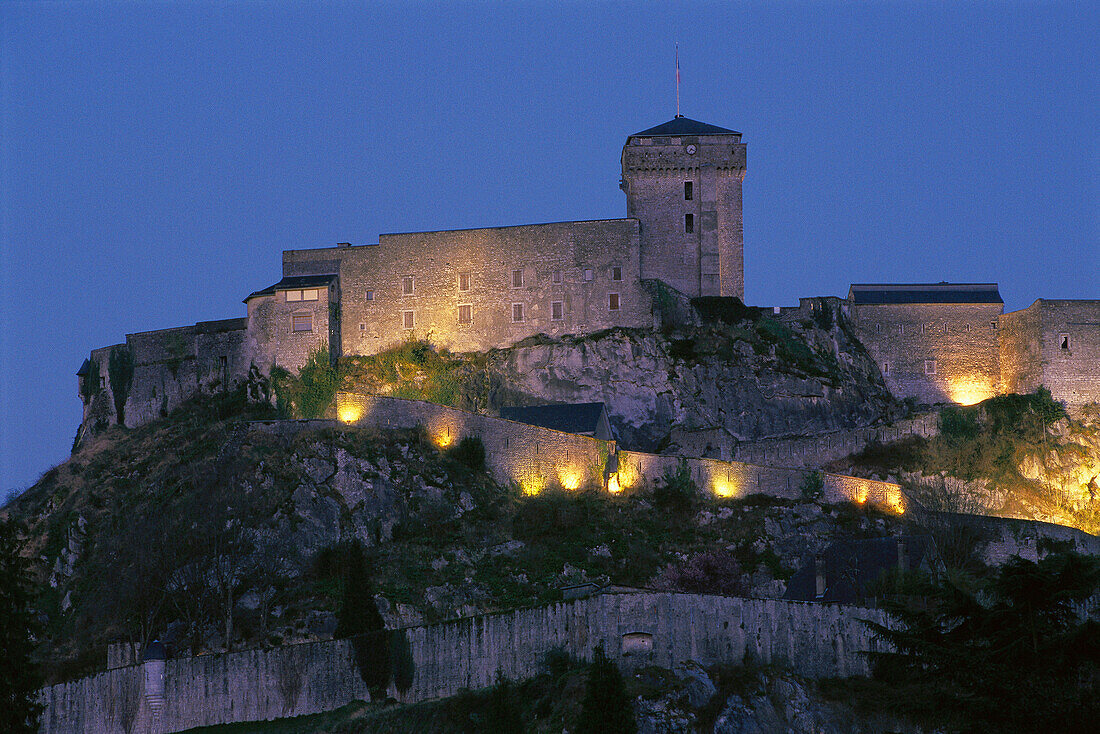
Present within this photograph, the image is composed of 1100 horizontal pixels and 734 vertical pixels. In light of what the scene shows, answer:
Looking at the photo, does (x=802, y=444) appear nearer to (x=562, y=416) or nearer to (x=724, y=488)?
(x=724, y=488)

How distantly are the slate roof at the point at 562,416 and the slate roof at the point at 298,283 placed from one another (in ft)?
41.2

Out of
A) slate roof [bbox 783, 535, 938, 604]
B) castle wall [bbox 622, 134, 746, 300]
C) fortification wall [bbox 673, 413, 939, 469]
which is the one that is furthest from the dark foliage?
castle wall [bbox 622, 134, 746, 300]

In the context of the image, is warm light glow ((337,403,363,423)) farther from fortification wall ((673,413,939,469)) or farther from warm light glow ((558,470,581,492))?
fortification wall ((673,413,939,469))

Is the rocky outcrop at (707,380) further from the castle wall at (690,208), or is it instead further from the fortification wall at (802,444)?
the castle wall at (690,208)

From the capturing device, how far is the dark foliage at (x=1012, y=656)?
32.1 meters

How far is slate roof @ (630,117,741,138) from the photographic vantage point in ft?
259

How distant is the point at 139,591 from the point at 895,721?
29.1 meters

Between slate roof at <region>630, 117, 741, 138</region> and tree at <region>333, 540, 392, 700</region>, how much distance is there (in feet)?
106

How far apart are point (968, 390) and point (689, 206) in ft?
55.2

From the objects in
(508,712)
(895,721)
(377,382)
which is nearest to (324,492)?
(377,382)

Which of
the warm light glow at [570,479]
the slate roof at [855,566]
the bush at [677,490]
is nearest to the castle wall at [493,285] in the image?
the warm light glow at [570,479]

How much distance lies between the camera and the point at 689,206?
78.0m

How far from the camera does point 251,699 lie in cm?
4697

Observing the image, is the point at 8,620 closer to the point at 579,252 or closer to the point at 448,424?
the point at 448,424
